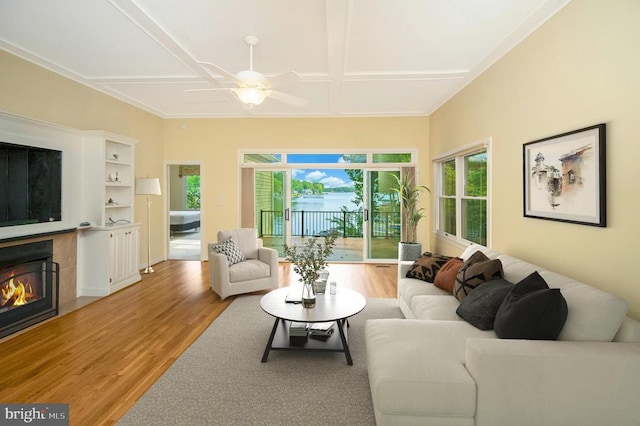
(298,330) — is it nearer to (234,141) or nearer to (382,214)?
(382,214)

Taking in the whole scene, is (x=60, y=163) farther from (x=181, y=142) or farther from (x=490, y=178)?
(x=490, y=178)

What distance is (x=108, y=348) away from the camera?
297 centimetres

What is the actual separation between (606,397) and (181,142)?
22.9 ft

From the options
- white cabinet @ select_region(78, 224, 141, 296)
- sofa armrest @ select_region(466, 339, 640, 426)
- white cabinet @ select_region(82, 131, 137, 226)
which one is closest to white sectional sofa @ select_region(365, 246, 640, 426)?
sofa armrest @ select_region(466, 339, 640, 426)

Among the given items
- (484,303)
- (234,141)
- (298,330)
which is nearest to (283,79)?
(298,330)

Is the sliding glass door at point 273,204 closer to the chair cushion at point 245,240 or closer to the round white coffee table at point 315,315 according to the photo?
the chair cushion at point 245,240

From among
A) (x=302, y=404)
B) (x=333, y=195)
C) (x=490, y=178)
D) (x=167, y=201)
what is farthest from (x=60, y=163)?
(x=490, y=178)

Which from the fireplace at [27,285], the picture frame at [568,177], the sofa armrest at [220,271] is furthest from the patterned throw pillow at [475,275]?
the fireplace at [27,285]

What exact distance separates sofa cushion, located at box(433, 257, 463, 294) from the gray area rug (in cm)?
96

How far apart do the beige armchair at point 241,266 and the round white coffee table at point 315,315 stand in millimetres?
1212

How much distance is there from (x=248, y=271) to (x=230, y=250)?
400mm

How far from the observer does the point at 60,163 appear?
4.07 m

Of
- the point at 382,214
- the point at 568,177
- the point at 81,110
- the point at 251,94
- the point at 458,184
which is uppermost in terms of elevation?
the point at 81,110

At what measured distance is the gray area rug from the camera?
6.68 feet
